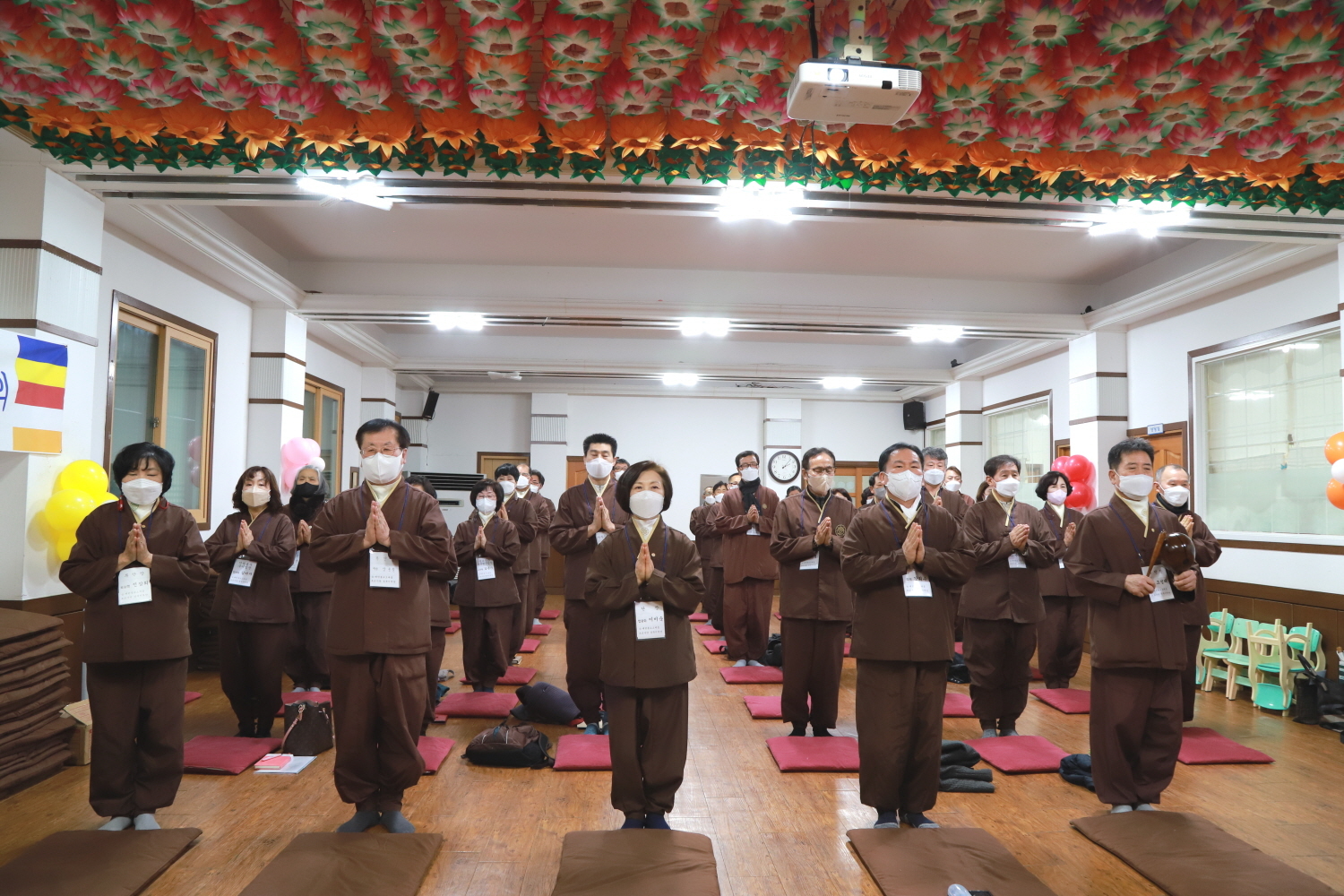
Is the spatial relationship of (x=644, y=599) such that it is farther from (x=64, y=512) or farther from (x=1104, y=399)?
(x=1104, y=399)

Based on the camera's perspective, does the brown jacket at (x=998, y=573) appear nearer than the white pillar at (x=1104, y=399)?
Yes

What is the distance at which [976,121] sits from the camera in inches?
137

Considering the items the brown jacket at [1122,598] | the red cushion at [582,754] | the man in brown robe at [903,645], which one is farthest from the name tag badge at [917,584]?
the red cushion at [582,754]

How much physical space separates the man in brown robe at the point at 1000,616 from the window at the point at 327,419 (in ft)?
22.9

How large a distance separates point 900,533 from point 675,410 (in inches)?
397

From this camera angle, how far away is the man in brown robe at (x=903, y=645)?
3.23 meters

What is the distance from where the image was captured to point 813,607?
4520mm

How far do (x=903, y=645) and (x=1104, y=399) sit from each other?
589 cm

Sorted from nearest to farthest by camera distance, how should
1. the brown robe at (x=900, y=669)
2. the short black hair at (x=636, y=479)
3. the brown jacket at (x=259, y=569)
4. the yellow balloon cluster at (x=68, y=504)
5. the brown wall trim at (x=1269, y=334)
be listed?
1. the brown robe at (x=900, y=669)
2. the short black hair at (x=636, y=479)
3. the yellow balloon cluster at (x=68, y=504)
4. the brown jacket at (x=259, y=569)
5. the brown wall trim at (x=1269, y=334)

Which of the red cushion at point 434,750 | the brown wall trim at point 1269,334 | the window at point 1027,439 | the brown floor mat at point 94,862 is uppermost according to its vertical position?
the brown wall trim at point 1269,334

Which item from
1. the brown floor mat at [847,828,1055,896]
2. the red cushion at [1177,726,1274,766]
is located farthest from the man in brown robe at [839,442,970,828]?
the red cushion at [1177,726,1274,766]

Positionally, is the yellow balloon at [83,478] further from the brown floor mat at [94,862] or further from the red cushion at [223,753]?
the brown floor mat at [94,862]

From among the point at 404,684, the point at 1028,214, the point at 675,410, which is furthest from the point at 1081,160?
the point at 675,410

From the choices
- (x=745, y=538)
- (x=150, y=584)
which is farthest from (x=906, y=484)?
(x=150, y=584)
